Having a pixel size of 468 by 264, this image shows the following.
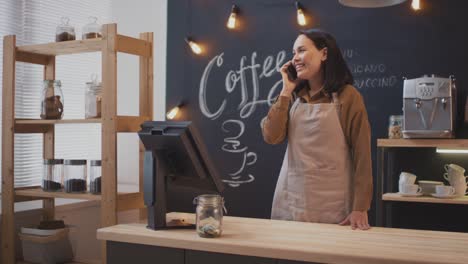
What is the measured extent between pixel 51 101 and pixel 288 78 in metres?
1.56

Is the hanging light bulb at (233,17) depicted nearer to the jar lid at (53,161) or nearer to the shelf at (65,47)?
the shelf at (65,47)

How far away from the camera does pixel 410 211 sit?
12.3 ft

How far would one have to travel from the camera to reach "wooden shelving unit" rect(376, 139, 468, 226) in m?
3.39

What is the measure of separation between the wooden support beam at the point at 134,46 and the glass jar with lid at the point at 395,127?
173 cm

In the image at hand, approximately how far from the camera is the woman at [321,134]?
2240 mm

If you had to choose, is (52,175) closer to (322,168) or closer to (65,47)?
(65,47)

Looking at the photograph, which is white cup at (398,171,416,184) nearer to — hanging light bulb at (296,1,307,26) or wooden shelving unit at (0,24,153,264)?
hanging light bulb at (296,1,307,26)

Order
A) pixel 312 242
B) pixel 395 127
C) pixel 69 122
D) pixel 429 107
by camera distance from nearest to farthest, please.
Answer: pixel 312 242
pixel 69 122
pixel 429 107
pixel 395 127

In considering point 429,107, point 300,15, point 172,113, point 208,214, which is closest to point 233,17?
point 300,15

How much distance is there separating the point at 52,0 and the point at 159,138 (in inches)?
103

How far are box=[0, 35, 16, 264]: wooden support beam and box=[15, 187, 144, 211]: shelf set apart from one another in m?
0.08

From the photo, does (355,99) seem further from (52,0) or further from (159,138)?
(52,0)

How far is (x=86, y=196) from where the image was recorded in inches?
116

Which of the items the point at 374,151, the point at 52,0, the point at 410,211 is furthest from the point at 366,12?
the point at 52,0
